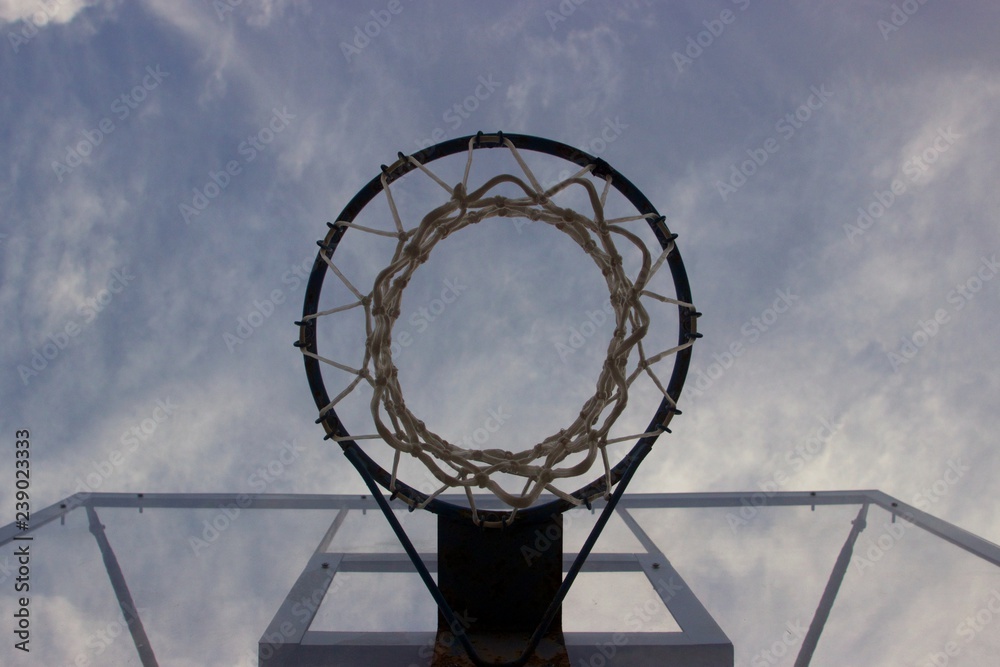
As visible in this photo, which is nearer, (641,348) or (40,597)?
(641,348)

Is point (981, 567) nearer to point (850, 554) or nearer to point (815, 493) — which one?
point (850, 554)

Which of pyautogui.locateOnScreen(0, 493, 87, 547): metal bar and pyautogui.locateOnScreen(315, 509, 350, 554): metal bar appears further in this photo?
pyautogui.locateOnScreen(315, 509, 350, 554): metal bar

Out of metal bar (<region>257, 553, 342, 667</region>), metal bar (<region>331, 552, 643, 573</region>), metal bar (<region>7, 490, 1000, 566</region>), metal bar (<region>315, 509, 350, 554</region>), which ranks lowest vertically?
metal bar (<region>257, 553, 342, 667</region>)

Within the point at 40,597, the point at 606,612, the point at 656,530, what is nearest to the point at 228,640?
the point at 40,597

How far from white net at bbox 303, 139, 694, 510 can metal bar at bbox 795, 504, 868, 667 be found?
114cm

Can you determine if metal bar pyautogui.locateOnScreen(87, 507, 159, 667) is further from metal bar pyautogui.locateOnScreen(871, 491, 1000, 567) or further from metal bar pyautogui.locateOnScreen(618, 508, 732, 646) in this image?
metal bar pyautogui.locateOnScreen(871, 491, 1000, 567)

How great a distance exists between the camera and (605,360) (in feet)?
8.06

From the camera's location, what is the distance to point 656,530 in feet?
11.6

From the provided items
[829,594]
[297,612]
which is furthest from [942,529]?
[297,612]

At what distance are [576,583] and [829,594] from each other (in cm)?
124

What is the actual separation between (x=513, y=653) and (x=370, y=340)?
1.30m

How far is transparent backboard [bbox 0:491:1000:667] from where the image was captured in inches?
96.0

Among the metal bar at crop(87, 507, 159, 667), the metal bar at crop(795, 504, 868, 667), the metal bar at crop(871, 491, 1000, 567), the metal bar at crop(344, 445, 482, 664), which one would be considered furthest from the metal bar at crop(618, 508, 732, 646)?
the metal bar at crop(87, 507, 159, 667)

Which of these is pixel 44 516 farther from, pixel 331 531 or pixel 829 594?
pixel 829 594
